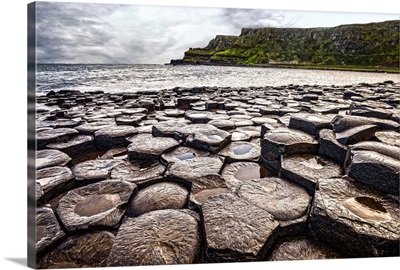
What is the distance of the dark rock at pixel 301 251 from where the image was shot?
142 cm

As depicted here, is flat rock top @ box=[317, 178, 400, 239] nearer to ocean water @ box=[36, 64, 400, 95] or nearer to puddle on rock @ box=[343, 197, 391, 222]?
puddle on rock @ box=[343, 197, 391, 222]

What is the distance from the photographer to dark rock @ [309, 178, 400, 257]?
4.45 feet

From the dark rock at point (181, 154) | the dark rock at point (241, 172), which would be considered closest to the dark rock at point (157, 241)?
the dark rock at point (241, 172)

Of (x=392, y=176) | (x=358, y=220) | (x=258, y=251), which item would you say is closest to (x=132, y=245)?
(x=258, y=251)

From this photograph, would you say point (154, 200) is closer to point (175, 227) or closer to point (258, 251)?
point (175, 227)

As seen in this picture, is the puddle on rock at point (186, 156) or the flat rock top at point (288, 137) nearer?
the flat rock top at point (288, 137)

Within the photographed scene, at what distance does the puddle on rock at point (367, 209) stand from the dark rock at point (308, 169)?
0.29 metres

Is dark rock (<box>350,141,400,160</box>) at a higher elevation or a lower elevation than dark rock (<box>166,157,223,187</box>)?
higher

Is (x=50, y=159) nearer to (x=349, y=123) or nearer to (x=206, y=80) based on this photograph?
(x=349, y=123)

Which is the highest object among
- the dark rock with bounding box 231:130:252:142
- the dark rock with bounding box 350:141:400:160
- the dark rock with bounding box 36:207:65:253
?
the dark rock with bounding box 350:141:400:160

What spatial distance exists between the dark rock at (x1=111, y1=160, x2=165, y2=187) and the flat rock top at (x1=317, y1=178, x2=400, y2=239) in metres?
1.29

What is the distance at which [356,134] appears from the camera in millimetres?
2264

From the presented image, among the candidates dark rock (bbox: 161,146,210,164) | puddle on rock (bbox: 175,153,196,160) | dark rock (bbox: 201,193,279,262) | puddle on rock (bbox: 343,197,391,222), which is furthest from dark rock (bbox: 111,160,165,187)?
puddle on rock (bbox: 343,197,391,222)

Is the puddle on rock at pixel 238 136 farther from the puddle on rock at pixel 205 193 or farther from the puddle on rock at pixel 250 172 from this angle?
the puddle on rock at pixel 205 193
